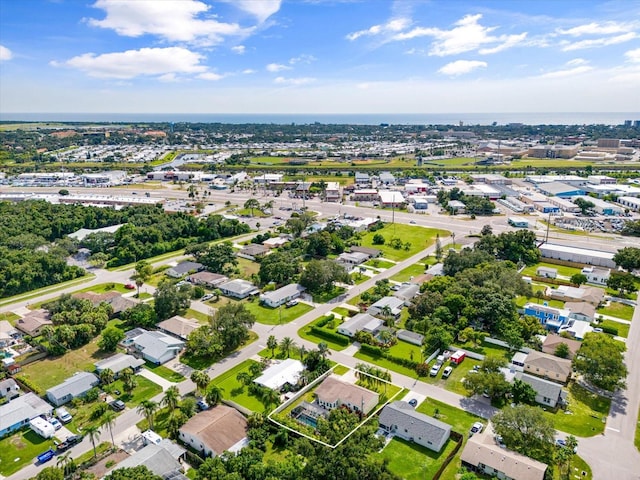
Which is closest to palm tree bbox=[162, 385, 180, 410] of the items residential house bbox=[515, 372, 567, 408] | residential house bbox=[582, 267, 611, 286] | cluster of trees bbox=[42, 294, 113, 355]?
cluster of trees bbox=[42, 294, 113, 355]

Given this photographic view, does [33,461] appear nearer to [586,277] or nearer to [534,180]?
[586,277]

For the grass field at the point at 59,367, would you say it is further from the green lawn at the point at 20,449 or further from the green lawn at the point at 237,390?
the green lawn at the point at 237,390

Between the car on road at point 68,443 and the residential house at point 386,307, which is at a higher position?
the residential house at point 386,307

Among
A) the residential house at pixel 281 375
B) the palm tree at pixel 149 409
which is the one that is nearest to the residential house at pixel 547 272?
the residential house at pixel 281 375

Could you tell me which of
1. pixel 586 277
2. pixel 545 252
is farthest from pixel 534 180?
pixel 586 277

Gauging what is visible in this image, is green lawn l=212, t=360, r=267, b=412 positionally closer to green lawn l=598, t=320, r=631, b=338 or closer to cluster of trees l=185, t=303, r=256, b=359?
cluster of trees l=185, t=303, r=256, b=359
